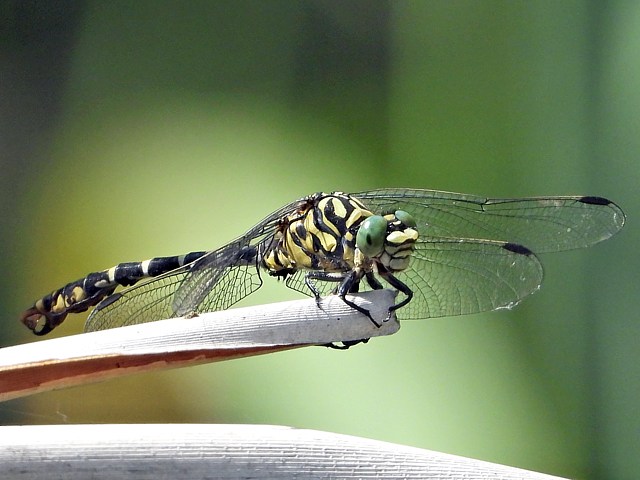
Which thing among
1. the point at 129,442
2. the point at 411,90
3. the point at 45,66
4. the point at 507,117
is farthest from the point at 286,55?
the point at 129,442

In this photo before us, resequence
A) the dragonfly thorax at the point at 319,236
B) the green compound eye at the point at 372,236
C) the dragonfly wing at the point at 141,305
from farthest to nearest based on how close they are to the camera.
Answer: the dragonfly wing at the point at 141,305 < the dragonfly thorax at the point at 319,236 < the green compound eye at the point at 372,236

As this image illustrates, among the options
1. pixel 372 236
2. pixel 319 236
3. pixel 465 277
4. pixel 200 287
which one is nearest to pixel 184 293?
pixel 200 287

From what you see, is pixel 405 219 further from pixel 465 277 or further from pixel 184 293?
pixel 184 293

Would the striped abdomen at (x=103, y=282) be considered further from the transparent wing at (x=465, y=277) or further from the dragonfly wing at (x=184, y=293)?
the transparent wing at (x=465, y=277)

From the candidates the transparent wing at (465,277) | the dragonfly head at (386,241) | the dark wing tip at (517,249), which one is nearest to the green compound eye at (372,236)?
the dragonfly head at (386,241)

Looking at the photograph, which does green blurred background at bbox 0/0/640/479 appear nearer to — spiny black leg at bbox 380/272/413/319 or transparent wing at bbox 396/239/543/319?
transparent wing at bbox 396/239/543/319

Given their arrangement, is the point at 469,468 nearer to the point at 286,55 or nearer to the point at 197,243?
the point at 197,243

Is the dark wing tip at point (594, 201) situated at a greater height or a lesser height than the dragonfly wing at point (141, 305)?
greater

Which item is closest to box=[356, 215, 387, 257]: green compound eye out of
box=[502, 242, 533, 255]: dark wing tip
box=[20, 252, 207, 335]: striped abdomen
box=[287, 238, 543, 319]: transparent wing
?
box=[287, 238, 543, 319]: transparent wing
